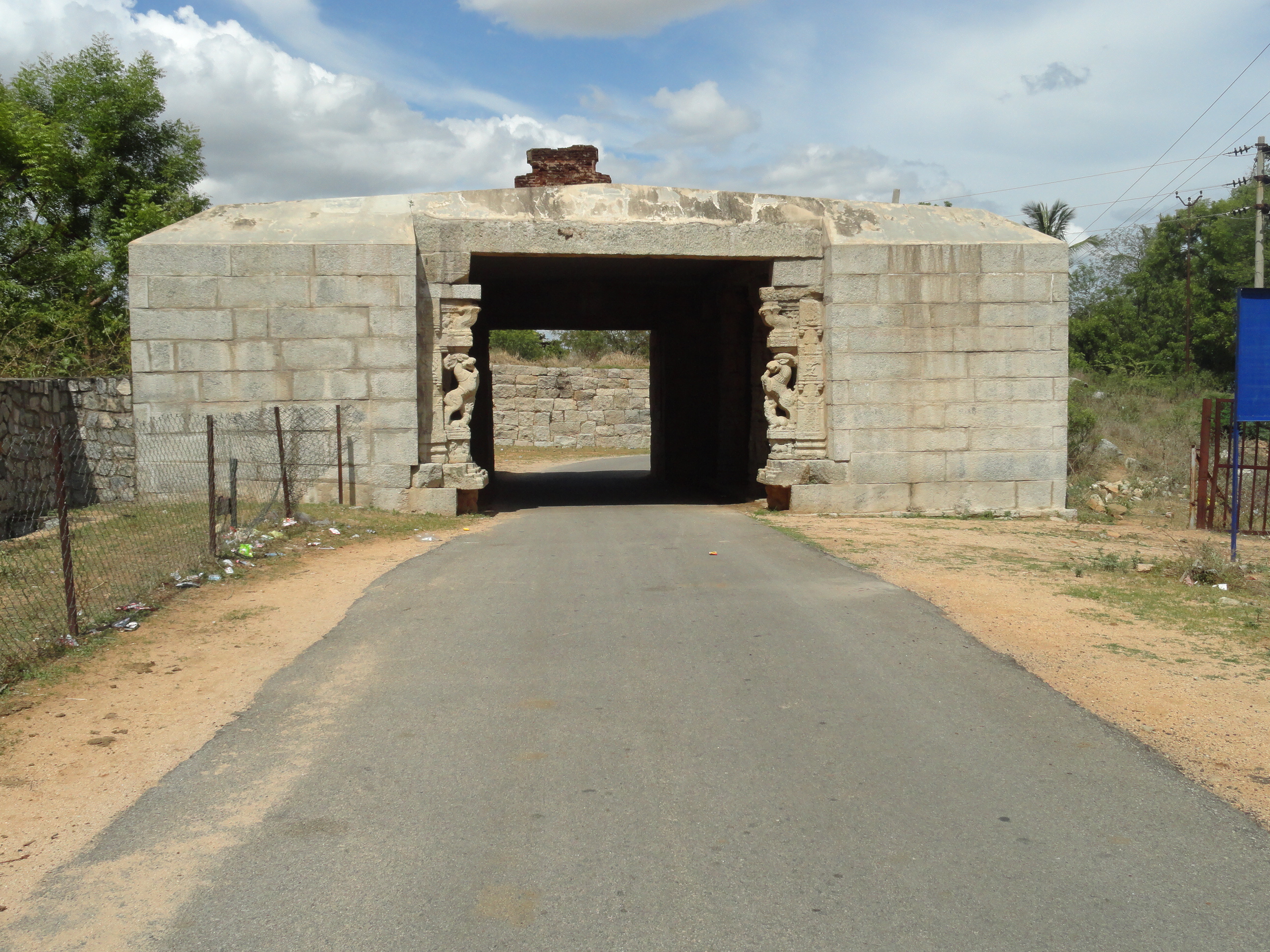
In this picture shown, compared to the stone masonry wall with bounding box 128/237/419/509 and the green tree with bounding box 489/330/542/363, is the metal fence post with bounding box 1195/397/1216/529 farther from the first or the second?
the green tree with bounding box 489/330/542/363

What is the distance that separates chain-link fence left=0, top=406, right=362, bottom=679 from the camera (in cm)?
841

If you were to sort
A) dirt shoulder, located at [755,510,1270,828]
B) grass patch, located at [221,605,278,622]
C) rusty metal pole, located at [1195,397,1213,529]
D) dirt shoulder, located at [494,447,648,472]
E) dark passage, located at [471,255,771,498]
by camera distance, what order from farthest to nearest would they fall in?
dirt shoulder, located at [494,447,648,472], dark passage, located at [471,255,771,498], rusty metal pole, located at [1195,397,1213,529], grass patch, located at [221,605,278,622], dirt shoulder, located at [755,510,1270,828]

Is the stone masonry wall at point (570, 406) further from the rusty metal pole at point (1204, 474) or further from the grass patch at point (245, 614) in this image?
the grass patch at point (245, 614)

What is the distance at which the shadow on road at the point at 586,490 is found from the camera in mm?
16953

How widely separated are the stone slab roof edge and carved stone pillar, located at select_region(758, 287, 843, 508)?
40.1 inches

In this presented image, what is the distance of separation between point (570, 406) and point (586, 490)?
53.9 ft

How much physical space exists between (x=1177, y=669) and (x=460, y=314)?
10036 millimetres

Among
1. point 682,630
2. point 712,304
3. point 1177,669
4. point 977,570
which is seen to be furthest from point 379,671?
point 712,304

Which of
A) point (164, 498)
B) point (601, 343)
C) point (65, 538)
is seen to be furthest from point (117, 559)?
point (601, 343)

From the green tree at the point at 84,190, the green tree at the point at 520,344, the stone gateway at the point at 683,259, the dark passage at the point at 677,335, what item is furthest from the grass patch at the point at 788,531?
the green tree at the point at 520,344

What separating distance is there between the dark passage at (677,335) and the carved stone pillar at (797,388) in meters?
2.50

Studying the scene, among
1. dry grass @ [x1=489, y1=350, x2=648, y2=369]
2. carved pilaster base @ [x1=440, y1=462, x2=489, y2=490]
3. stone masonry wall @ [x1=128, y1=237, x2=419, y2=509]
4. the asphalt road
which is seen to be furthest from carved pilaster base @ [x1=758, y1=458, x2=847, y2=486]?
dry grass @ [x1=489, y1=350, x2=648, y2=369]

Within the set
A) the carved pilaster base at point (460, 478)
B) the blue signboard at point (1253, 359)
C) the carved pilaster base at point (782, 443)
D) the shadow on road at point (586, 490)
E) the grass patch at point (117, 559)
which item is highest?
the blue signboard at point (1253, 359)

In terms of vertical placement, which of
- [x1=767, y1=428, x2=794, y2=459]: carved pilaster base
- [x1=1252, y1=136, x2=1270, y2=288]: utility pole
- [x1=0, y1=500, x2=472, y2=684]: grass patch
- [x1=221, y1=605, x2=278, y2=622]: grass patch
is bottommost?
[x1=221, y1=605, x2=278, y2=622]: grass patch
